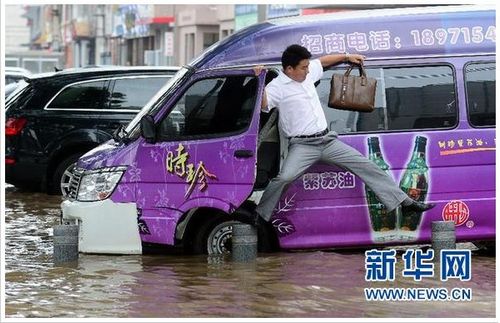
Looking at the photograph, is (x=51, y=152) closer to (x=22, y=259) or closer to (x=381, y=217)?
(x=22, y=259)

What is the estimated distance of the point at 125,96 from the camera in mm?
17438

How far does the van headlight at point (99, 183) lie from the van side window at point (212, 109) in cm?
51

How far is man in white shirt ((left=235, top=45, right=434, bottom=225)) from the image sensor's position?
35.3ft

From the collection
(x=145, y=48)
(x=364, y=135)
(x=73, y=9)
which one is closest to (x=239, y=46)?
(x=364, y=135)

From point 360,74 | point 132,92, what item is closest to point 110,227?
point 360,74

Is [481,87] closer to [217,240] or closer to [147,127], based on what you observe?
[217,240]

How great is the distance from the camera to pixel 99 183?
11273 mm

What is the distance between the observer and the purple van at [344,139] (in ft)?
35.9

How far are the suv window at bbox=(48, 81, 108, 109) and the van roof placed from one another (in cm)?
641

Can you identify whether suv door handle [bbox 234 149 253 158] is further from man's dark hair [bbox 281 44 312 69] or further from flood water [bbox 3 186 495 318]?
flood water [bbox 3 186 495 318]

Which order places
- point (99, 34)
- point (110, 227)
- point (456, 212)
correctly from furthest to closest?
point (99, 34) < point (110, 227) < point (456, 212)

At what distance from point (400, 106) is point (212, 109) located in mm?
1552

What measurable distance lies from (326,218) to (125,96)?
22.9 feet

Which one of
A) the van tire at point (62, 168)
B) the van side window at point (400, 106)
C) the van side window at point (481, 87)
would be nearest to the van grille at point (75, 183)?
Result: the van side window at point (400, 106)
